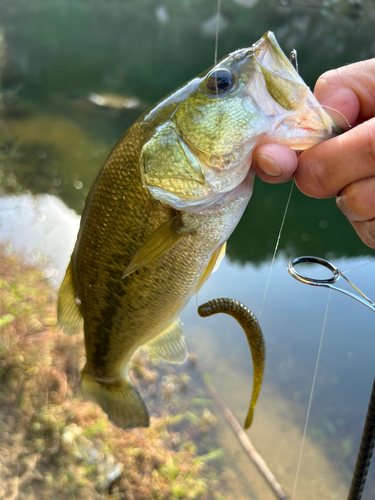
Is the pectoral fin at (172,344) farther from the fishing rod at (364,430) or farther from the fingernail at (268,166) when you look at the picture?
the fingernail at (268,166)

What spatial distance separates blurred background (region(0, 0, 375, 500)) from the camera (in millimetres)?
2871

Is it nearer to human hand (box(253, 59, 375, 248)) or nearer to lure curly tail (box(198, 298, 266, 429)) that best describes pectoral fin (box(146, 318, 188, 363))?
lure curly tail (box(198, 298, 266, 429))

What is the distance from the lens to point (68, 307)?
4.74 ft

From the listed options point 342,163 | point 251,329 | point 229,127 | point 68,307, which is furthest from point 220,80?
point 68,307

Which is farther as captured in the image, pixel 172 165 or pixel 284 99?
pixel 172 165

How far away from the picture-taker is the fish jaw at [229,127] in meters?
0.93

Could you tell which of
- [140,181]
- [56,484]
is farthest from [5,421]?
[140,181]

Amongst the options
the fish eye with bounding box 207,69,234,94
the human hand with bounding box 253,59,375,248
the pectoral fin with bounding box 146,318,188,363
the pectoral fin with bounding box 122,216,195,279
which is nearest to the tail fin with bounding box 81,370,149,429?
the pectoral fin with bounding box 146,318,188,363

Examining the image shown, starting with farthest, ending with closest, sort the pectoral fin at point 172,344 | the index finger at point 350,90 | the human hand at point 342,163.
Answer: the pectoral fin at point 172,344 < the index finger at point 350,90 < the human hand at point 342,163

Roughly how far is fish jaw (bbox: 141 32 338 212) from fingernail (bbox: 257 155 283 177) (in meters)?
0.07

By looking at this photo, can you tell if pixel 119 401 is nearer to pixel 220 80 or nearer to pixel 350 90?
pixel 220 80

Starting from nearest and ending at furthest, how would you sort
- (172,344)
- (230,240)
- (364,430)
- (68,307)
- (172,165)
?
(172,165), (364,430), (68,307), (172,344), (230,240)

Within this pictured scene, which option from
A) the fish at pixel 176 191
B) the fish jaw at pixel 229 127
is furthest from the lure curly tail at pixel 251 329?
the fish jaw at pixel 229 127

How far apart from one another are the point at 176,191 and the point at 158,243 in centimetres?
16
